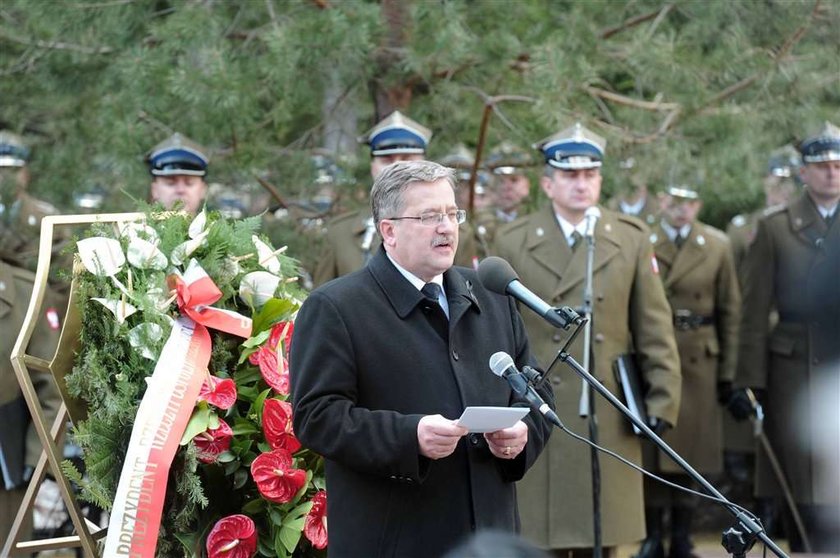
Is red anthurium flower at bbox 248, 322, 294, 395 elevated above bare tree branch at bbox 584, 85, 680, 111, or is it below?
above

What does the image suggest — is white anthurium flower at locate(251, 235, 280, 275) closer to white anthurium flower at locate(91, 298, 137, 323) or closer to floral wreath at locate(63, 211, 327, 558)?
floral wreath at locate(63, 211, 327, 558)

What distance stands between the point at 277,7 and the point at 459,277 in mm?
4158

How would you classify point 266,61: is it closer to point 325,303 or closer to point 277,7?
point 277,7

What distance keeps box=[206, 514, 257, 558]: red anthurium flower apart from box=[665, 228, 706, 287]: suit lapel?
572 centimetres

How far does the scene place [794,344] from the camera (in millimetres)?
9617

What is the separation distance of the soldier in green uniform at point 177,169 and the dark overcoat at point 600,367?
5.88 feet

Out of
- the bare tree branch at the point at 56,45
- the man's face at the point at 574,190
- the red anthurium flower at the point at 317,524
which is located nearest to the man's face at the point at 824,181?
the man's face at the point at 574,190

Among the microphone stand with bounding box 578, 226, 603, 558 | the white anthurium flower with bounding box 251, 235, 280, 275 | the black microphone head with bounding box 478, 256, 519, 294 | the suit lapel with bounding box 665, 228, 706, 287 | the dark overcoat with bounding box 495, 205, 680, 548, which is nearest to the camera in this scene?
the black microphone head with bounding box 478, 256, 519, 294

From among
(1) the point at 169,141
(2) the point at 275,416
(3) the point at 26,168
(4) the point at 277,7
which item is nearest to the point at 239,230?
(2) the point at 275,416

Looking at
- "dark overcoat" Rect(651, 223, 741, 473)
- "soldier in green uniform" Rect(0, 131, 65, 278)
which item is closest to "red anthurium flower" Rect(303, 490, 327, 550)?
"soldier in green uniform" Rect(0, 131, 65, 278)

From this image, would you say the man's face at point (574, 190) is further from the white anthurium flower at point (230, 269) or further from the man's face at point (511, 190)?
the white anthurium flower at point (230, 269)

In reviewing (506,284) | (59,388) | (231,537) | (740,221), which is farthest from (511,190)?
(506,284)

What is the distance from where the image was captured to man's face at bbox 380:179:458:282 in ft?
15.6

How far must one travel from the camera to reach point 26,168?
10.3 m
